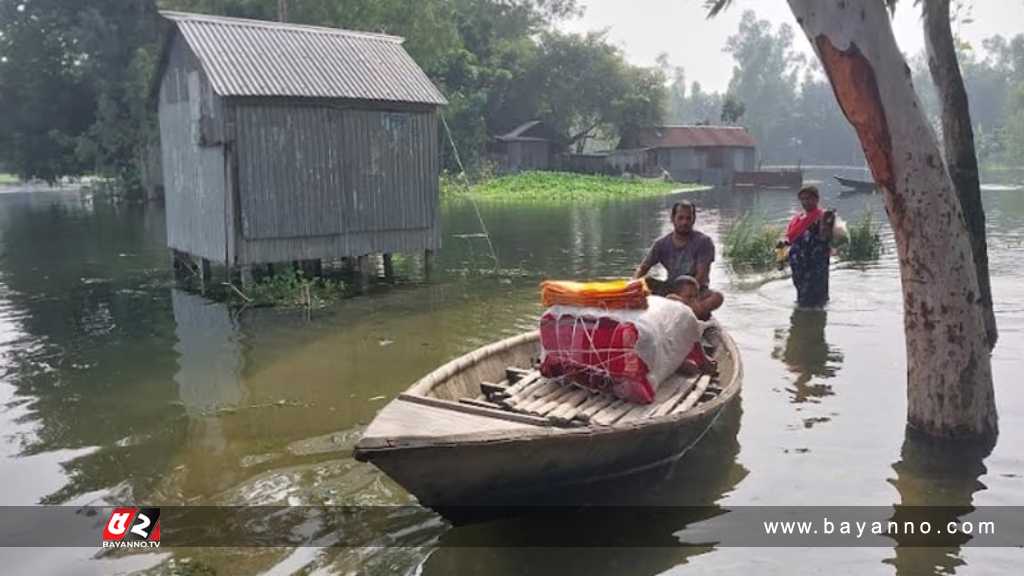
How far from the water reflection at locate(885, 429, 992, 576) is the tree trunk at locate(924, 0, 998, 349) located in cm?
239

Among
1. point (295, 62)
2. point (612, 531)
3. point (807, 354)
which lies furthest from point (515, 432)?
point (295, 62)

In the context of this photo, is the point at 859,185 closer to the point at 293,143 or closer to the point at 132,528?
the point at 293,143

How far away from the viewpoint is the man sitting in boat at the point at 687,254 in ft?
28.4

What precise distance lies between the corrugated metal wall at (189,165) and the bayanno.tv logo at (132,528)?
8.50 m

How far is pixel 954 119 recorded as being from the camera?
864 centimetres

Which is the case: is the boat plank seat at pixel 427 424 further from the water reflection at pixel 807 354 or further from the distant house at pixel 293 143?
the distant house at pixel 293 143

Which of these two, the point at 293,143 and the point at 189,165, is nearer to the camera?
the point at 293,143

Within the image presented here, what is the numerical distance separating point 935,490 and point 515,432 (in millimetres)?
3441

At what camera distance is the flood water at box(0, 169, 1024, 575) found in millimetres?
5438

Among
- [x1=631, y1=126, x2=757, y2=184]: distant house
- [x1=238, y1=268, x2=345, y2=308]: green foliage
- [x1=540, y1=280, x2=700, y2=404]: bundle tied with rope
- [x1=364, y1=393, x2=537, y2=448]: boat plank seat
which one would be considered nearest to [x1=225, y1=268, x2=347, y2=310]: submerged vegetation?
[x1=238, y1=268, x2=345, y2=308]: green foliage

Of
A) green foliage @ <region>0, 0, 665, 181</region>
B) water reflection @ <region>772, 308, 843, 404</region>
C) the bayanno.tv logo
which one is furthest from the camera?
green foliage @ <region>0, 0, 665, 181</region>

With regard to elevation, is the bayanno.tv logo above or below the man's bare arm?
below

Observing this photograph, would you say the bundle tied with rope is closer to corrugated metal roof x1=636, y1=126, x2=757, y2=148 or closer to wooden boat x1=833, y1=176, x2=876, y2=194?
wooden boat x1=833, y1=176, x2=876, y2=194

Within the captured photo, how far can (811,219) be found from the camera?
11.7m
